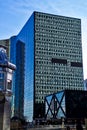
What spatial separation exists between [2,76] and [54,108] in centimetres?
15224

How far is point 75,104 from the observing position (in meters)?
162

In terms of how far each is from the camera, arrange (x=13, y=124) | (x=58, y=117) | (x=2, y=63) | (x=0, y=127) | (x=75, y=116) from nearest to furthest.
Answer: (x=0, y=127) → (x=2, y=63) → (x=13, y=124) → (x=75, y=116) → (x=58, y=117)

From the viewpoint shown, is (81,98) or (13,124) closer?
(13,124)

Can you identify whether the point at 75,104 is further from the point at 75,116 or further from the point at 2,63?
the point at 2,63

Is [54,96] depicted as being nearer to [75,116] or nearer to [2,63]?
[75,116]

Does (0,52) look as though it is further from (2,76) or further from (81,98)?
(81,98)

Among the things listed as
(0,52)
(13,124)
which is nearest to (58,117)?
(13,124)

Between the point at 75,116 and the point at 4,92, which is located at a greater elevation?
the point at 4,92

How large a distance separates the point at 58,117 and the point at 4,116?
477 feet

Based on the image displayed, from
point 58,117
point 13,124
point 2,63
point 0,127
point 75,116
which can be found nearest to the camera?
point 0,127

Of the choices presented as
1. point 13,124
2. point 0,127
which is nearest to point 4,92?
point 0,127

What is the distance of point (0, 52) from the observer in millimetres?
33031

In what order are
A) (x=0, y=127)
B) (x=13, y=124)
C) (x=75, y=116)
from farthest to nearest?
(x=75, y=116) < (x=13, y=124) < (x=0, y=127)

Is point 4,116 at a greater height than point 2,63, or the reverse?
point 2,63
